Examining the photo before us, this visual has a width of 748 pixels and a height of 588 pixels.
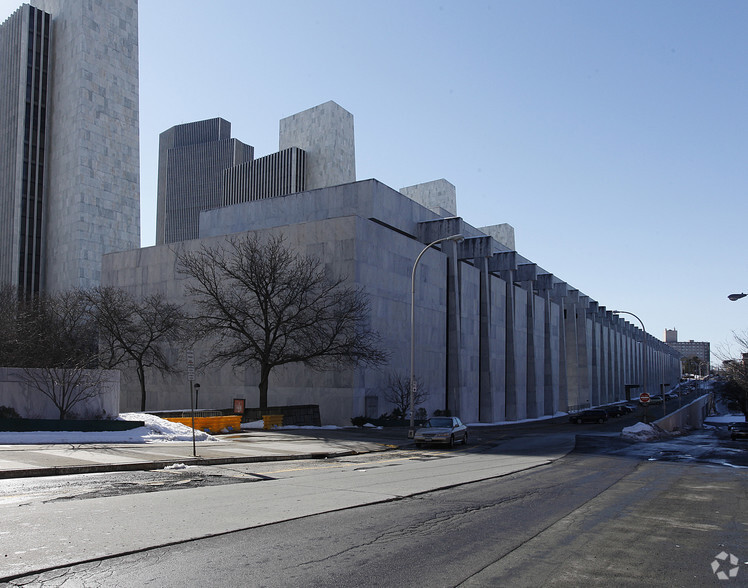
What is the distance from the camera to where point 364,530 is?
8570mm

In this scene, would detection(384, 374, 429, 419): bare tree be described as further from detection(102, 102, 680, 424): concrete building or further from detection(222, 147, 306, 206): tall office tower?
detection(222, 147, 306, 206): tall office tower

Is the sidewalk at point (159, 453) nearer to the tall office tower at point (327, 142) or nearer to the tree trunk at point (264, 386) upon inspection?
the tree trunk at point (264, 386)

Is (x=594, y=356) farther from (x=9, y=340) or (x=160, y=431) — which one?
(x=160, y=431)

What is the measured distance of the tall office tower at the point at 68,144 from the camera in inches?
3971

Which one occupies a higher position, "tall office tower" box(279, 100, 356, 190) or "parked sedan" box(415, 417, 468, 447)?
"tall office tower" box(279, 100, 356, 190)

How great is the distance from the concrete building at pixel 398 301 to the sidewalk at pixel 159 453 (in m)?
14.8

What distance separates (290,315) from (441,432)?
14.1 meters

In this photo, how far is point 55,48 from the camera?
A: 108 meters

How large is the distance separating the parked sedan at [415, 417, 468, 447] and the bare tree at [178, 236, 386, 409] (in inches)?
369

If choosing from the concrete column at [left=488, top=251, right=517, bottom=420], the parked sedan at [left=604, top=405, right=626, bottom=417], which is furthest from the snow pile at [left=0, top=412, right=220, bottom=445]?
the parked sedan at [left=604, top=405, right=626, bottom=417]

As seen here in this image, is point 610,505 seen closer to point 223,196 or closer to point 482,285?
point 482,285

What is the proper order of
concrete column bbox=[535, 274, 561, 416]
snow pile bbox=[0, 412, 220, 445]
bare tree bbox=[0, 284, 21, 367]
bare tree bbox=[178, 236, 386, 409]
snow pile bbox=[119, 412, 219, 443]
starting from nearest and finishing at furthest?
snow pile bbox=[0, 412, 220, 445] < snow pile bbox=[119, 412, 219, 443] < bare tree bbox=[0, 284, 21, 367] < bare tree bbox=[178, 236, 386, 409] < concrete column bbox=[535, 274, 561, 416]

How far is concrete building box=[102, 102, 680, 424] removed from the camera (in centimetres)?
4156

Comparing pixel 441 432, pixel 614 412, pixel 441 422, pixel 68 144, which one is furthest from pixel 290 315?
pixel 68 144
